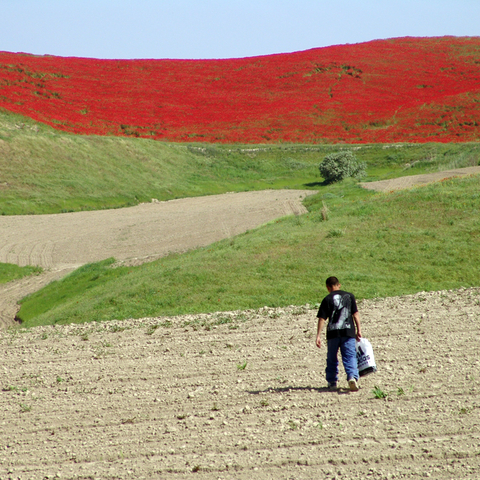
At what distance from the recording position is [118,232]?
37844mm

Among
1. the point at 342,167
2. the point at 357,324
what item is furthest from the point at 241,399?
the point at 342,167

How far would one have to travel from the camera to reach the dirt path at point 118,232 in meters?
31.8

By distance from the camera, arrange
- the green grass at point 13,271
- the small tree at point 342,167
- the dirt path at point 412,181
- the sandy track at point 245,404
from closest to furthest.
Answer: the sandy track at point 245,404 < the green grass at point 13,271 < the dirt path at point 412,181 < the small tree at point 342,167

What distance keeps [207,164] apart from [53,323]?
48061 mm

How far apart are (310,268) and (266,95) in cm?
6739

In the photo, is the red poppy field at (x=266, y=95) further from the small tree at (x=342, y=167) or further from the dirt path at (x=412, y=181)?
the dirt path at (x=412, y=181)

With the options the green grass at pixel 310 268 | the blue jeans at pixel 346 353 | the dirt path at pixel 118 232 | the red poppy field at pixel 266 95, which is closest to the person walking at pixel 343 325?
the blue jeans at pixel 346 353

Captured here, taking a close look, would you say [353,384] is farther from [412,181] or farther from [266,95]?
[266,95]

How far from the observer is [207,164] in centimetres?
6619

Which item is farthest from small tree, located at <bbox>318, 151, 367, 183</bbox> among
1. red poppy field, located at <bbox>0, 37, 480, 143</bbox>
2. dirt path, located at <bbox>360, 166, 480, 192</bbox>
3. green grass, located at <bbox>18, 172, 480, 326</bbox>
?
green grass, located at <bbox>18, 172, 480, 326</bbox>

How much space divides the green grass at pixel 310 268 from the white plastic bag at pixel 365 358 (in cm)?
777

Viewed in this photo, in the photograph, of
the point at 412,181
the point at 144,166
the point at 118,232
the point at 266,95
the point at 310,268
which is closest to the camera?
the point at 310,268

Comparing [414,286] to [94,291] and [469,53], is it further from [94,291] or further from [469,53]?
[469,53]

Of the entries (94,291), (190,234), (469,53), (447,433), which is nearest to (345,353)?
(447,433)
